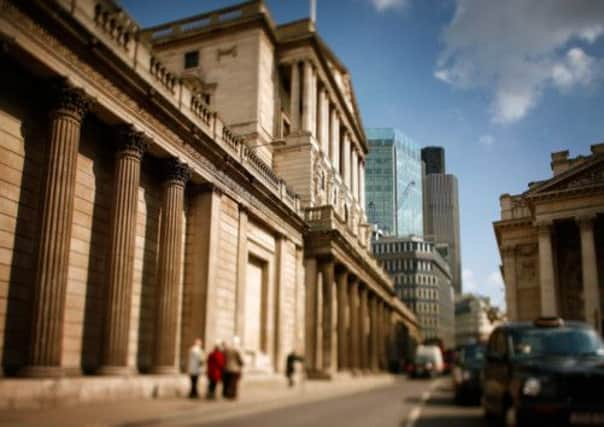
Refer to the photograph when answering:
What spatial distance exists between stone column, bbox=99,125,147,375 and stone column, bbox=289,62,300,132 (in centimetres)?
2529

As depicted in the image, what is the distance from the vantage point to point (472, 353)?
18250 millimetres

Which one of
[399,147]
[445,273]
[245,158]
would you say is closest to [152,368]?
[245,158]

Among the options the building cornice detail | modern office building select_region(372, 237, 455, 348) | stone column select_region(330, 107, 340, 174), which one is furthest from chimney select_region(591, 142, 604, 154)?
modern office building select_region(372, 237, 455, 348)

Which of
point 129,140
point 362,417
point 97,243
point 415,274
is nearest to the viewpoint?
point 362,417

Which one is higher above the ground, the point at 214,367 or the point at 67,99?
the point at 67,99

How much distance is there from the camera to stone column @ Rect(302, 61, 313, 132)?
A: 41969 millimetres

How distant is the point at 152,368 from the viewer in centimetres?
1802

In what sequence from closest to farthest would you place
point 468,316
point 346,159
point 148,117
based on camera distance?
point 148,117 < point 346,159 < point 468,316

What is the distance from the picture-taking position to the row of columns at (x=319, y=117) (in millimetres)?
42125

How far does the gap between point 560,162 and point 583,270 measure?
12.0 metres

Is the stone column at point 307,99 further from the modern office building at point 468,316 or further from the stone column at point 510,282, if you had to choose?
the modern office building at point 468,316

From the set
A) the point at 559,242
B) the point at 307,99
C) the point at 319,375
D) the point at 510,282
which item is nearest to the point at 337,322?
the point at 319,375

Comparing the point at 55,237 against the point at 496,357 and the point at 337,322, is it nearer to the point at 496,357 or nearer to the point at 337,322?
the point at 496,357

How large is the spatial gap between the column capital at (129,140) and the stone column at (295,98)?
25.1 metres
